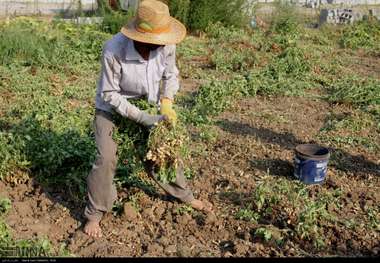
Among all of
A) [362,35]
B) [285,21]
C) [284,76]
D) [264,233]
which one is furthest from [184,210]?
[362,35]

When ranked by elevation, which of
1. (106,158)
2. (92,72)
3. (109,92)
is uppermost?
(109,92)

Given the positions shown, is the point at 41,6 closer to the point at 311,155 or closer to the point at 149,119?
the point at 311,155

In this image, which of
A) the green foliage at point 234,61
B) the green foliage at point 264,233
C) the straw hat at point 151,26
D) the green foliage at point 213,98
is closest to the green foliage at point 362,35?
the green foliage at point 234,61

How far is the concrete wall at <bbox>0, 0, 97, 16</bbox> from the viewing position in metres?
11.4

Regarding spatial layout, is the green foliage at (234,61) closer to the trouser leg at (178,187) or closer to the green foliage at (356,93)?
the green foliage at (356,93)

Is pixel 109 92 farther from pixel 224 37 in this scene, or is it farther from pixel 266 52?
pixel 224 37

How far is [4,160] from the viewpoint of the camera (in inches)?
165

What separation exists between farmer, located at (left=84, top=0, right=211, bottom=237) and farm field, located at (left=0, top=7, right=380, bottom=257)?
0.17 m

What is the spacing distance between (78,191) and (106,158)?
0.83 m

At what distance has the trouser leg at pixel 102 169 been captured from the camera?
3572 mm

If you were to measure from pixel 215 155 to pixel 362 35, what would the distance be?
22.2 feet

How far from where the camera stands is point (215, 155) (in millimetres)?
5098

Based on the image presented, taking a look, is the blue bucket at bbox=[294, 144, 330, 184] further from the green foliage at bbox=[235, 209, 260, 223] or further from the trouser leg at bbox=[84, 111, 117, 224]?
the trouser leg at bbox=[84, 111, 117, 224]

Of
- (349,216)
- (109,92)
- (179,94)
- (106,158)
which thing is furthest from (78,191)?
(179,94)
